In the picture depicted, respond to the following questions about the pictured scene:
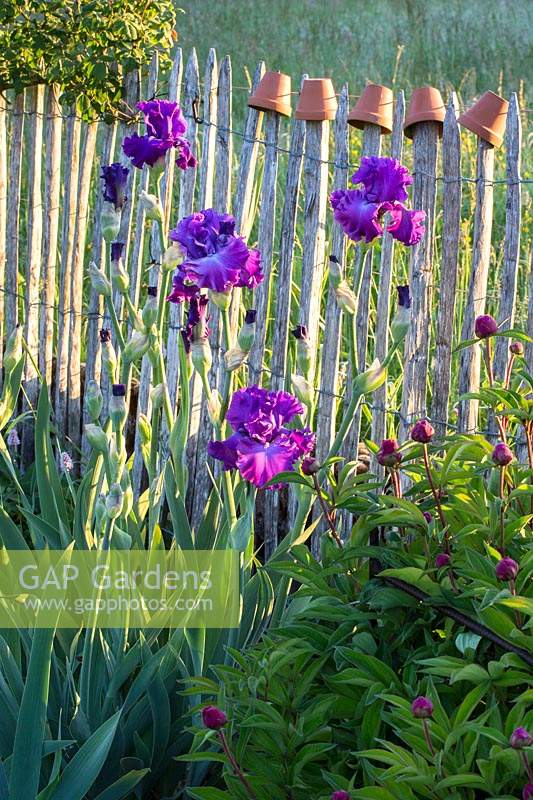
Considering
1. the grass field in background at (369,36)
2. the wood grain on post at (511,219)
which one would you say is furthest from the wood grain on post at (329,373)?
the grass field in background at (369,36)

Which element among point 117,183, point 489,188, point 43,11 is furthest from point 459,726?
point 43,11

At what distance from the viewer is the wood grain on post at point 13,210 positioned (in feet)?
11.6

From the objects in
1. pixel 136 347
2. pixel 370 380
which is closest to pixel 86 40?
pixel 136 347

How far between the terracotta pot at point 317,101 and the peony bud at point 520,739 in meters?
1.91

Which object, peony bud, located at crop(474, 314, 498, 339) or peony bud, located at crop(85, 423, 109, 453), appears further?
peony bud, located at crop(85, 423, 109, 453)

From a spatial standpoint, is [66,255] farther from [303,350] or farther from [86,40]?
[303,350]

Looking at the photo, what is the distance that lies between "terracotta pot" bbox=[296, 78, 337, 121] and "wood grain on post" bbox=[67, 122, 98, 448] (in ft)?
3.26

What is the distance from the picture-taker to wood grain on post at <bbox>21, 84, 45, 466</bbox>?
3.50 metres

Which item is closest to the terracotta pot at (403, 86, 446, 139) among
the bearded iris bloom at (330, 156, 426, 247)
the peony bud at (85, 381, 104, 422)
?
the bearded iris bloom at (330, 156, 426, 247)

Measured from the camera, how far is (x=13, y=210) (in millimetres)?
3631

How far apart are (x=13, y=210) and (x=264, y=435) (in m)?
2.26

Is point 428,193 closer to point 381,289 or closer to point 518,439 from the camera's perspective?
point 381,289

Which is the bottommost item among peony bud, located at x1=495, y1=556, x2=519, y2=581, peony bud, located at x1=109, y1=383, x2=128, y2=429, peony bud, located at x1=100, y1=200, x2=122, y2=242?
peony bud, located at x1=495, y1=556, x2=519, y2=581

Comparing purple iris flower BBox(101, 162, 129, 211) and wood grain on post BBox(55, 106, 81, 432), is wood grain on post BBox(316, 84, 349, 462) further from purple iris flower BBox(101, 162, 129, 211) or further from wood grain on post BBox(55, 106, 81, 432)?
wood grain on post BBox(55, 106, 81, 432)
